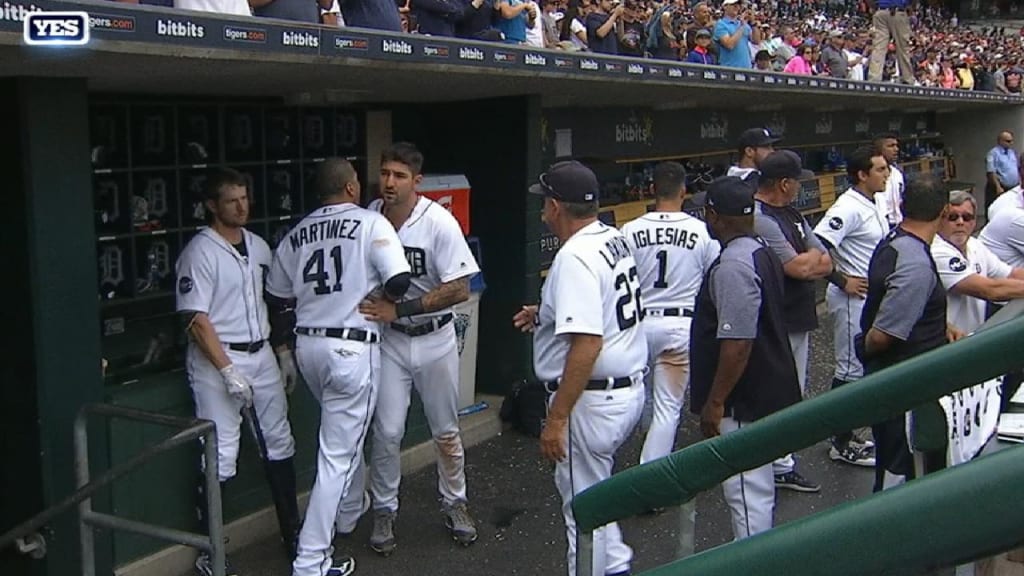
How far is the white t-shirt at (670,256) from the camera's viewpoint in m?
5.39

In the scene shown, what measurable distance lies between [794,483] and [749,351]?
6.74ft

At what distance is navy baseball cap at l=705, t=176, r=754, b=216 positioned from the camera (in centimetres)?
423

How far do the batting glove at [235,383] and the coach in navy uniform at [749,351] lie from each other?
182 centimetres

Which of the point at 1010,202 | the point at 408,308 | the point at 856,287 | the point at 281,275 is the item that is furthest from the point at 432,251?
the point at 1010,202

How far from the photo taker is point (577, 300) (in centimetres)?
388

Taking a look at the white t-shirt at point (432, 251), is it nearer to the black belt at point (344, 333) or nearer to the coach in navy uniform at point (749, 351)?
the black belt at point (344, 333)

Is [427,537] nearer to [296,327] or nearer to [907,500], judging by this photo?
[296,327]

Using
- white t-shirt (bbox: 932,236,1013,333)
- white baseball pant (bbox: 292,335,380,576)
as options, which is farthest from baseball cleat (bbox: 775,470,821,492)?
white baseball pant (bbox: 292,335,380,576)

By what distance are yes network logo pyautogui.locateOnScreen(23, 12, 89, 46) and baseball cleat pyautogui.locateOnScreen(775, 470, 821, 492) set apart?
4.17 metres

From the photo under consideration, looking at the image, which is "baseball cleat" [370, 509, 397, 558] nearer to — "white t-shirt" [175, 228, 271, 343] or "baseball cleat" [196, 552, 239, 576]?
"baseball cleat" [196, 552, 239, 576]

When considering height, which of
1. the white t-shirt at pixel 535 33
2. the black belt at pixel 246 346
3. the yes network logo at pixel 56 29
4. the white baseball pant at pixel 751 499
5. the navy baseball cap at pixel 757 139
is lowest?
the white baseball pant at pixel 751 499

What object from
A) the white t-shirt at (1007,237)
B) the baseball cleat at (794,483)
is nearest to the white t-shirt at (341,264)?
the baseball cleat at (794,483)

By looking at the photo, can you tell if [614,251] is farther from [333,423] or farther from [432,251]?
[333,423]

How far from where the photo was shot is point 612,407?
408cm
